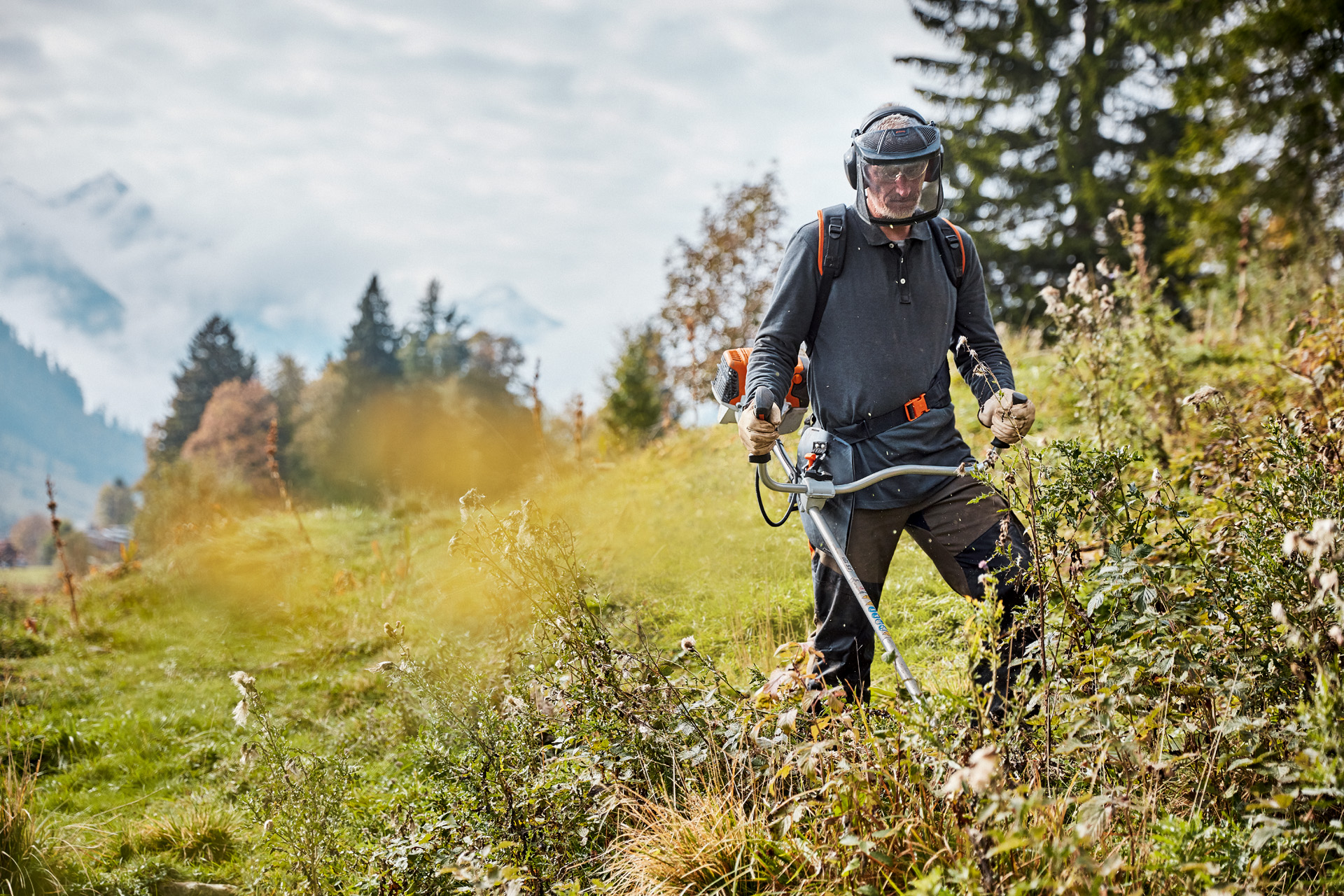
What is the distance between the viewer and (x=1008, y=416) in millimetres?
2713

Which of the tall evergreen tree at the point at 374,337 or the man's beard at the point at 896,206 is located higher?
the tall evergreen tree at the point at 374,337

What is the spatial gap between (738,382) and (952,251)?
96cm

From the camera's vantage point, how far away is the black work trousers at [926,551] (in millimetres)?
2814

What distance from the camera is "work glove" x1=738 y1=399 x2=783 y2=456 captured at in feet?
8.95

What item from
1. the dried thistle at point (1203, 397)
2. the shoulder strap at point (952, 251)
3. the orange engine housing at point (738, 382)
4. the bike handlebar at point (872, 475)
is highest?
the shoulder strap at point (952, 251)

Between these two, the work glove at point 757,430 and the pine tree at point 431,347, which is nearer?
the work glove at point 757,430

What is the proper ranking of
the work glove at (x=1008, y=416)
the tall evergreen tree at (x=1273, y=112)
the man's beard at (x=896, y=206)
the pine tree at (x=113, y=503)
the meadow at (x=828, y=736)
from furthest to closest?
the pine tree at (x=113, y=503), the tall evergreen tree at (x=1273, y=112), the man's beard at (x=896, y=206), the work glove at (x=1008, y=416), the meadow at (x=828, y=736)

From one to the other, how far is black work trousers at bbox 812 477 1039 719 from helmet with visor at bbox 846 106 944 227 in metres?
0.97

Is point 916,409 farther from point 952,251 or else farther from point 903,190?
point 903,190

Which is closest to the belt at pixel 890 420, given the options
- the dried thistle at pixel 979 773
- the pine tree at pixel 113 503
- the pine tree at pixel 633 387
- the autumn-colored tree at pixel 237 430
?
the dried thistle at pixel 979 773

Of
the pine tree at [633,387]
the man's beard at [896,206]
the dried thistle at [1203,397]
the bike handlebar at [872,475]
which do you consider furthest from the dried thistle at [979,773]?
the pine tree at [633,387]

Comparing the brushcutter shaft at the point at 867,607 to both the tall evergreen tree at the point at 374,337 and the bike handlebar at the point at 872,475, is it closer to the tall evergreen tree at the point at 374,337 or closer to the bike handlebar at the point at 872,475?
the bike handlebar at the point at 872,475

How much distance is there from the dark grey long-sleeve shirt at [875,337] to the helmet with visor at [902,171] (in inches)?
4.4

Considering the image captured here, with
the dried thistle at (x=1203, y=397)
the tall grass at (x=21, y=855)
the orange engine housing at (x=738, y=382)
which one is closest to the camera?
the dried thistle at (x=1203, y=397)
